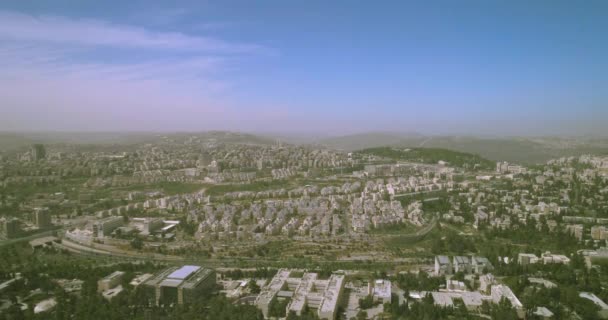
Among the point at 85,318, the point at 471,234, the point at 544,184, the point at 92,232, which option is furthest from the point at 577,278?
the point at 92,232

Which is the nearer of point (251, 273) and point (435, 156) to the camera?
point (251, 273)

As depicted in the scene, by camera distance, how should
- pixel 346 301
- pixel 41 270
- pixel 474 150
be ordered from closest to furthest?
pixel 346 301
pixel 41 270
pixel 474 150

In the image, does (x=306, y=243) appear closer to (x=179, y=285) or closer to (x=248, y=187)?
(x=179, y=285)

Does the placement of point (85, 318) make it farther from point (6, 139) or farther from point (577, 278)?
point (6, 139)

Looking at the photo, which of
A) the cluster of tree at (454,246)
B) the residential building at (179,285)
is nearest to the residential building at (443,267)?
the cluster of tree at (454,246)

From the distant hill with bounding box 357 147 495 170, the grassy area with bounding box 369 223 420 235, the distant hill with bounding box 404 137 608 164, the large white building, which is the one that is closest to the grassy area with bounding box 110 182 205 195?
the grassy area with bounding box 369 223 420 235

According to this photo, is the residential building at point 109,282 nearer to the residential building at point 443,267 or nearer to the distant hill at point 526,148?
the residential building at point 443,267

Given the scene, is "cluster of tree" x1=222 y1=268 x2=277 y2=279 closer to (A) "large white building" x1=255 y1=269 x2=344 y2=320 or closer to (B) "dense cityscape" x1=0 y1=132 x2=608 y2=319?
(B) "dense cityscape" x1=0 y1=132 x2=608 y2=319

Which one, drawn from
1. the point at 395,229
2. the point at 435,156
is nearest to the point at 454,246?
the point at 395,229
